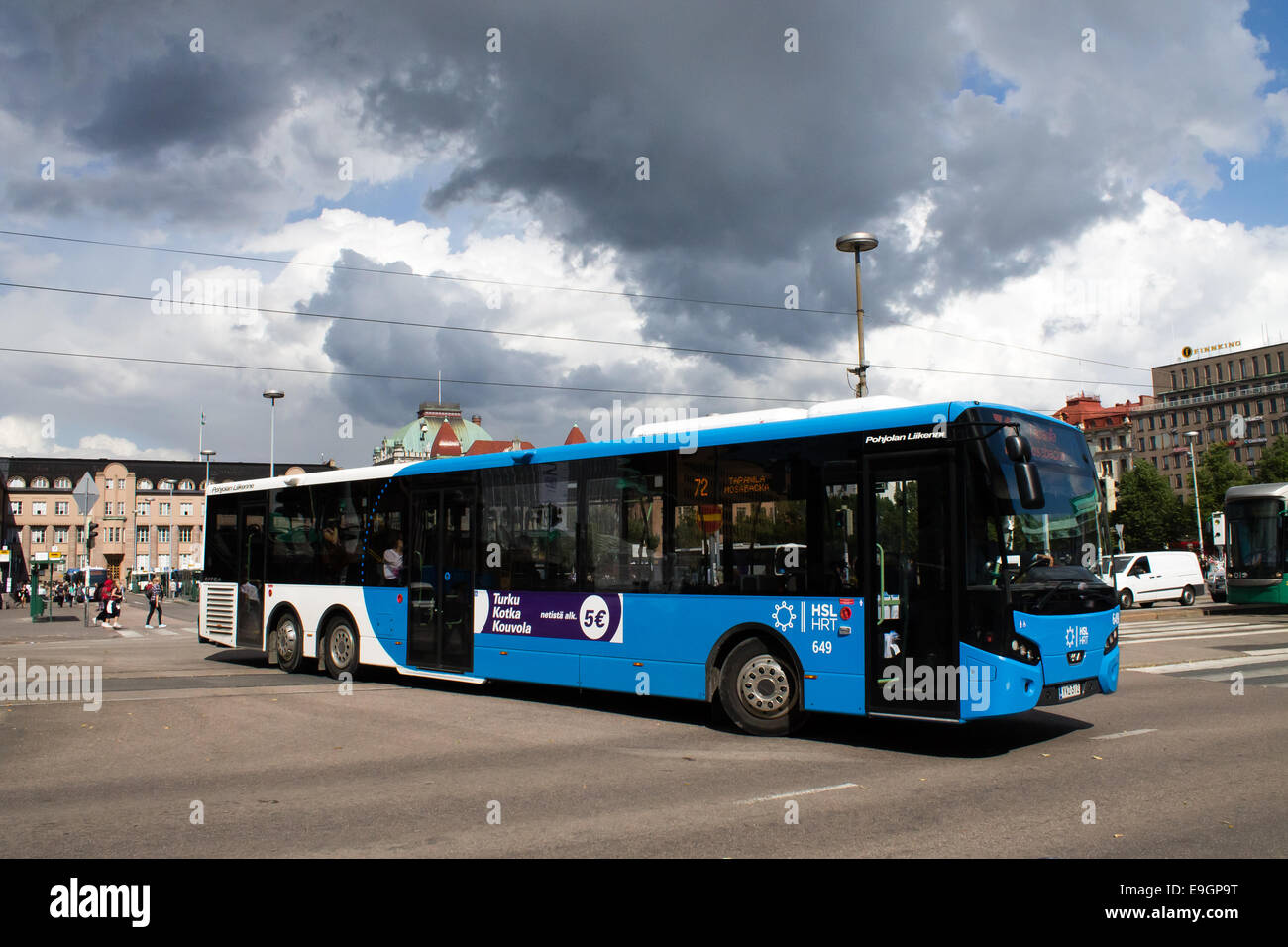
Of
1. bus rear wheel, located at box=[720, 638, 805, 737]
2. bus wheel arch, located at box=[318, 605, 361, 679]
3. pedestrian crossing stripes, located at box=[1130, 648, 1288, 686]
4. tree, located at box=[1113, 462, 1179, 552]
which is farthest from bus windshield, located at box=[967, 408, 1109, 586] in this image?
tree, located at box=[1113, 462, 1179, 552]

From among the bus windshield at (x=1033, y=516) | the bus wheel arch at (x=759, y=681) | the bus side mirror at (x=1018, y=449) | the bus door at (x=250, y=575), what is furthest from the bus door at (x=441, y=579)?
the bus side mirror at (x=1018, y=449)

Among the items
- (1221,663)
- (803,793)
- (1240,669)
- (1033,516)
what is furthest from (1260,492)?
(803,793)

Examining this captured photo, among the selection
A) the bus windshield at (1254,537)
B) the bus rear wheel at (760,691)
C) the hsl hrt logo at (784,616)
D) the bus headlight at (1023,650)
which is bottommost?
the bus rear wheel at (760,691)

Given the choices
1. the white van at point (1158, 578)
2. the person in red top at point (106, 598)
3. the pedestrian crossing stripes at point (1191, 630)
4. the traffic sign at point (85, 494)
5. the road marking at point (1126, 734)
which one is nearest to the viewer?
the road marking at point (1126, 734)

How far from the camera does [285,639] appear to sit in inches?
652

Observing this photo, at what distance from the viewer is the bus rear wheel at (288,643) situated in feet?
53.5

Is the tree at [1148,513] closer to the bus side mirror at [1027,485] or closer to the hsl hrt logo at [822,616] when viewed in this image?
the hsl hrt logo at [822,616]

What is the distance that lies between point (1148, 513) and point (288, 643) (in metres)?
85.0

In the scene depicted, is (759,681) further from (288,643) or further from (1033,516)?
(288,643)

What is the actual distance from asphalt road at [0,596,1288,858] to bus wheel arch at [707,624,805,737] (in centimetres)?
27

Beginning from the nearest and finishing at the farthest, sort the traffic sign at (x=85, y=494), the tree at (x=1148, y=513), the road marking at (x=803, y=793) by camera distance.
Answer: the road marking at (x=803, y=793)
the traffic sign at (x=85, y=494)
the tree at (x=1148, y=513)

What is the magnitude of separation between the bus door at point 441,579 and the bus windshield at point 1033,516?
7.01m

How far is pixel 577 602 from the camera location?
38.9ft
